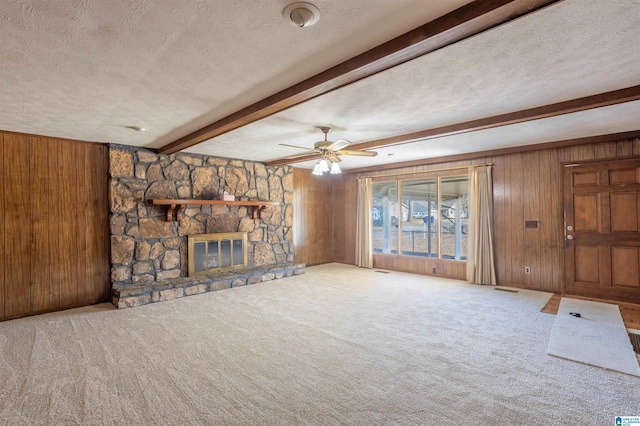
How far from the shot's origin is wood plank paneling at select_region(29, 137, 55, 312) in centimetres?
419

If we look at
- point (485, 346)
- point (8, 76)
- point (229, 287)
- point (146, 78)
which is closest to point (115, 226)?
point (229, 287)

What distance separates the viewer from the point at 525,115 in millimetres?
3375

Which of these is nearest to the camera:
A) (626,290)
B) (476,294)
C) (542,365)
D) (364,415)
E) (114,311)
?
(364,415)

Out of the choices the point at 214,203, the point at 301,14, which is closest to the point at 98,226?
the point at 214,203

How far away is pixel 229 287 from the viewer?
5492 millimetres

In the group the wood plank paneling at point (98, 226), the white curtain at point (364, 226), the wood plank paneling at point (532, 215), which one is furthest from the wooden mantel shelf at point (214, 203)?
the wood plank paneling at point (532, 215)

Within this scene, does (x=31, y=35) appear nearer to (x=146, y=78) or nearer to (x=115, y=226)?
(x=146, y=78)

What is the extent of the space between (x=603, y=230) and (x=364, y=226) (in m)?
4.38

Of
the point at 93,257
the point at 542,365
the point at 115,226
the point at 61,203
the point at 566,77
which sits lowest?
the point at 542,365

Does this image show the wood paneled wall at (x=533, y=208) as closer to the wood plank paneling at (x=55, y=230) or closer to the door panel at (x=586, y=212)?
the door panel at (x=586, y=212)

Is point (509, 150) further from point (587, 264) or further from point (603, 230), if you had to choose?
point (587, 264)

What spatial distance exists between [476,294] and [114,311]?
547cm

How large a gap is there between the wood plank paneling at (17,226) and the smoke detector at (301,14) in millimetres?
4487

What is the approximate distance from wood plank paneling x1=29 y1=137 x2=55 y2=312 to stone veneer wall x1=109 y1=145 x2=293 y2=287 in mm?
748
